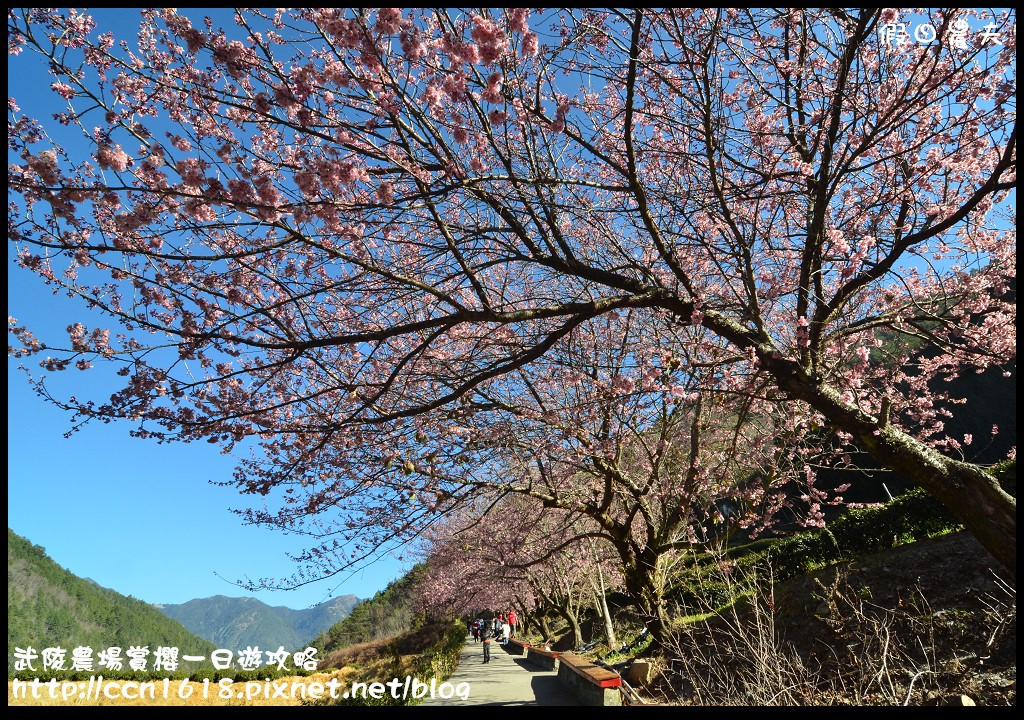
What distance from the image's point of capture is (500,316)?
4.19 metres

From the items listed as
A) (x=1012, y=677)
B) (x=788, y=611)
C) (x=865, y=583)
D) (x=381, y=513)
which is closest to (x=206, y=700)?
(x=381, y=513)

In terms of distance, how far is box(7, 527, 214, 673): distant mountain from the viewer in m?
90.8

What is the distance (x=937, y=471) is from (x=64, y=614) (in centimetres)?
12799

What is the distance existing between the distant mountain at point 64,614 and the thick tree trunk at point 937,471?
341 feet

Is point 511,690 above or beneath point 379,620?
above

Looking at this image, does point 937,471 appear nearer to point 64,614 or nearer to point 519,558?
point 519,558

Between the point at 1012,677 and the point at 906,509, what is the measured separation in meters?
7.82

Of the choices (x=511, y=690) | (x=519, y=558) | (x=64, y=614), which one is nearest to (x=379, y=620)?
(x=519, y=558)

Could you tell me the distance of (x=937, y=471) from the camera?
4125 mm

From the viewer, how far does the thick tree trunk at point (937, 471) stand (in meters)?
3.73

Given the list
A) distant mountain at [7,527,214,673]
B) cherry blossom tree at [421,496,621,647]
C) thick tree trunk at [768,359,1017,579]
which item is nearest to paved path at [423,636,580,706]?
cherry blossom tree at [421,496,621,647]

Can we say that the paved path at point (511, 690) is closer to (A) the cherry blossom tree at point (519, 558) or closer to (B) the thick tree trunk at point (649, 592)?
(B) the thick tree trunk at point (649, 592)

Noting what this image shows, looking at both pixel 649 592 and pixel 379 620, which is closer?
pixel 649 592

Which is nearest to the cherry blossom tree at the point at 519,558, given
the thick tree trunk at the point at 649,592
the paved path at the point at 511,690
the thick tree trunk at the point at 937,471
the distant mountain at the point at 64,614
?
the thick tree trunk at the point at 649,592
